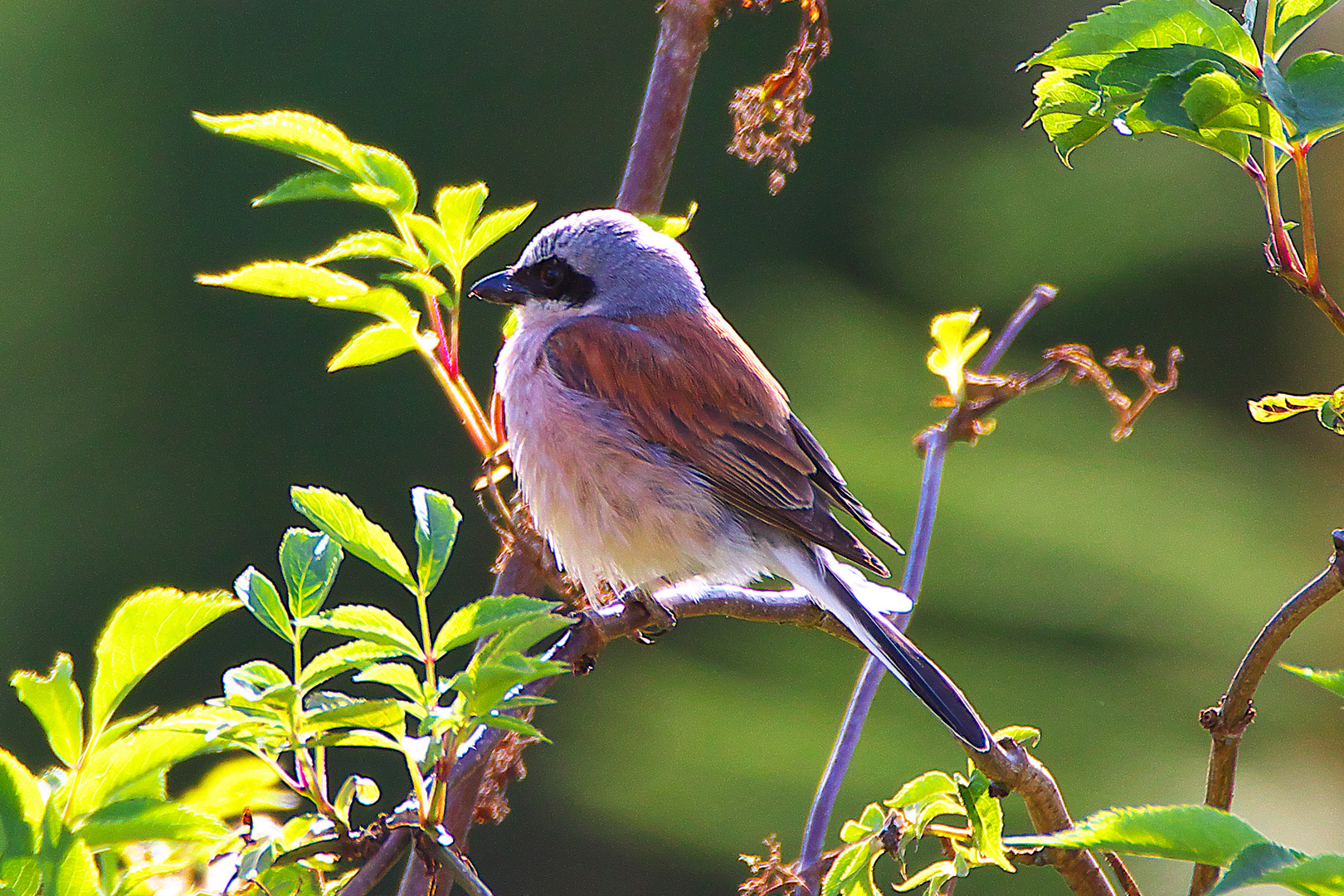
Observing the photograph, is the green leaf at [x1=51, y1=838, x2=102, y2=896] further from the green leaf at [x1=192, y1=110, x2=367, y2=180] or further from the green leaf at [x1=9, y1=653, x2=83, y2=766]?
the green leaf at [x1=192, y1=110, x2=367, y2=180]

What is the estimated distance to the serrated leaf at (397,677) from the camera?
0.55 meters

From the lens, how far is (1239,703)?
0.73 m

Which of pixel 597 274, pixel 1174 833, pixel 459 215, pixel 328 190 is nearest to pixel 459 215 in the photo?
pixel 459 215

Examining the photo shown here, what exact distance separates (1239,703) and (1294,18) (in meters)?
0.39

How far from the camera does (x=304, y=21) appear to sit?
4.23 m

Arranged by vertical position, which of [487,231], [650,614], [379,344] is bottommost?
[650,614]

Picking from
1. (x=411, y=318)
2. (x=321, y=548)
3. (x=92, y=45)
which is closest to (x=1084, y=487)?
(x=411, y=318)

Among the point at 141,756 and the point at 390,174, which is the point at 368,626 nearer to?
the point at 141,756

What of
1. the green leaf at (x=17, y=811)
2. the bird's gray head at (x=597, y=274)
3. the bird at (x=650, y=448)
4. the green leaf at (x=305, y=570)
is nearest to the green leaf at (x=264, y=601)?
the green leaf at (x=305, y=570)

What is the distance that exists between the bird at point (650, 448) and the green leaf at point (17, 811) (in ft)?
3.12

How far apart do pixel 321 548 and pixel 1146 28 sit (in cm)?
50

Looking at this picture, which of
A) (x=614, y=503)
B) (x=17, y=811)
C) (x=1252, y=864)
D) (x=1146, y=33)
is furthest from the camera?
(x=614, y=503)

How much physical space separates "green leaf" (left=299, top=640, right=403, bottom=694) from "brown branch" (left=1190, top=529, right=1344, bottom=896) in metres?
0.47

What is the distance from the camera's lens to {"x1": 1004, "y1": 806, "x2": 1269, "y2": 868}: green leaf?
1.48 feet
